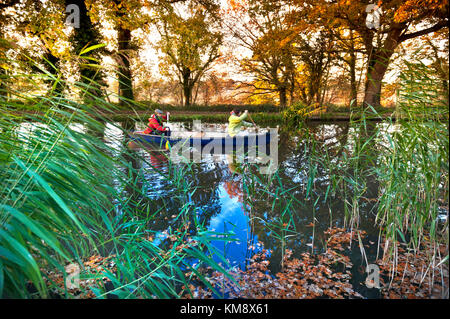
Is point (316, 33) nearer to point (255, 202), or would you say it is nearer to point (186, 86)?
point (186, 86)

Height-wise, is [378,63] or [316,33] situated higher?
[316,33]

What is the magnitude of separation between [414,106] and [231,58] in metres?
20.8

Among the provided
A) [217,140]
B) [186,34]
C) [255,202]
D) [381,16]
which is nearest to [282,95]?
[381,16]

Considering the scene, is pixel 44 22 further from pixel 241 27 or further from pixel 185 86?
pixel 241 27

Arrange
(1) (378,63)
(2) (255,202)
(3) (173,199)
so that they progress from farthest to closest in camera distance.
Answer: (1) (378,63) < (3) (173,199) < (2) (255,202)

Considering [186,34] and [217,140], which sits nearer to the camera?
[217,140]

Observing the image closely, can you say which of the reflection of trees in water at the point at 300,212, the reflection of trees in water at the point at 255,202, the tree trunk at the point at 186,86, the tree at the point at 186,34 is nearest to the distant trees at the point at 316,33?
the reflection of trees in water at the point at 300,212

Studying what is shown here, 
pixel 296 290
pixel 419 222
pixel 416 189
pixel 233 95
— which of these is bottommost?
pixel 296 290

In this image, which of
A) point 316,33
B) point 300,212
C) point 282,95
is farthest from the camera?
point 282,95

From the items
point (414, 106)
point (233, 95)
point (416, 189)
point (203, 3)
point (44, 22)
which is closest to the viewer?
point (416, 189)

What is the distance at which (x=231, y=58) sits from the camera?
21.1 m

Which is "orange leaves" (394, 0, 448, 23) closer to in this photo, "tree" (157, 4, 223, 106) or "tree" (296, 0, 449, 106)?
"tree" (296, 0, 449, 106)

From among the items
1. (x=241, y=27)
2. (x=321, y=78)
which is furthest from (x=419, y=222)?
(x=241, y=27)

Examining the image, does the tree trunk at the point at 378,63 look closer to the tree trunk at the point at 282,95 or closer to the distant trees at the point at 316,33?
the distant trees at the point at 316,33
